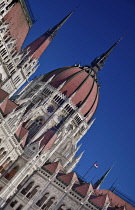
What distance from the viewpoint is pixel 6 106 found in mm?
40281

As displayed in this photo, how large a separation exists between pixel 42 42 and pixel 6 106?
17133 mm

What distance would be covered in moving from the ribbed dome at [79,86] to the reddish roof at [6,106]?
1603 cm

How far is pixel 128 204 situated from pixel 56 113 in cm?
1787

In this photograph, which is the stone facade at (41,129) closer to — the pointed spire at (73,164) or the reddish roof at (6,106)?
the reddish roof at (6,106)

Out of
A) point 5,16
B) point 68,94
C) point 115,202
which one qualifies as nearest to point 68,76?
point 68,94

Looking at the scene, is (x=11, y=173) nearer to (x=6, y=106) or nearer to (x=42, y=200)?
(x=42, y=200)

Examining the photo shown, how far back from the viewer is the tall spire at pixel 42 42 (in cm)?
5097

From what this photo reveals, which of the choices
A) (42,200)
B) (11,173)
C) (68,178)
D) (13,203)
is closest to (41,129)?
(11,173)

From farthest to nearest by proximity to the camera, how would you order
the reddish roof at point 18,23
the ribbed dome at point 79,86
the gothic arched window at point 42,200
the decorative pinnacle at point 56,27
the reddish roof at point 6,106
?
the decorative pinnacle at point 56,27 < the ribbed dome at point 79,86 < the reddish roof at point 18,23 < the gothic arched window at point 42,200 < the reddish roof at point 6,106

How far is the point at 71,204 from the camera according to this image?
39.9 meters

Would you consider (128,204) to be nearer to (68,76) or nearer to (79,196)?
(79,196)

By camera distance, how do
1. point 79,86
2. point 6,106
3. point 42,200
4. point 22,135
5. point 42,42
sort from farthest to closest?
point 79,86 → point 42,42 → point 22,135 → point 42,200 → point 6,106

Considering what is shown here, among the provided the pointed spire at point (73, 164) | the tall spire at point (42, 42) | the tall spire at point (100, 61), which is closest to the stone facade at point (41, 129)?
the tall spire at point (42, 42)

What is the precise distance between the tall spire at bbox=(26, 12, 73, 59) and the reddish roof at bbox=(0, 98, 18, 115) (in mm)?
10805
